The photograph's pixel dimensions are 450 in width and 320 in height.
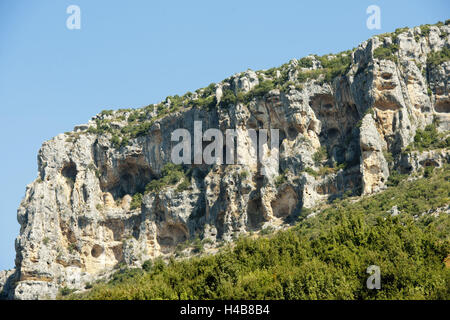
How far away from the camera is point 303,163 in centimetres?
Result: 9350

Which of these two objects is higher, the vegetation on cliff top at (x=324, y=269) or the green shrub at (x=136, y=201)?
the green shrub at (x=136, y=201)

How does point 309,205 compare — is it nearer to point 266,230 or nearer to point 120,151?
point 266,230

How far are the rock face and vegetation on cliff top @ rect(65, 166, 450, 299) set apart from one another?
17661 mm

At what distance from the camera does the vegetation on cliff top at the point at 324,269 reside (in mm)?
54625

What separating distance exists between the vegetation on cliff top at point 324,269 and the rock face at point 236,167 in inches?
695

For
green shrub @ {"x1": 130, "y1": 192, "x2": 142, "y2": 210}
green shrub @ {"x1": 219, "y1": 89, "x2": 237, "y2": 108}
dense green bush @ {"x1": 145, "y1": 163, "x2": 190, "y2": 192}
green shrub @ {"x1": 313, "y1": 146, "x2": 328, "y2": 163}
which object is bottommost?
green shrub @ {"x1": 130, "y1": 192, "x2": 142, "y2": 210}

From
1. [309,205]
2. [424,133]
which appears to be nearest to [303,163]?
[309,205]

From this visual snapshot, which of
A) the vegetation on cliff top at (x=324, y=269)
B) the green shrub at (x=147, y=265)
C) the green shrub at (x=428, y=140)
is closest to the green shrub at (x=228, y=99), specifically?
the green shrub at (x=147, y=265)

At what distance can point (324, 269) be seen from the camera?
58.1 meters

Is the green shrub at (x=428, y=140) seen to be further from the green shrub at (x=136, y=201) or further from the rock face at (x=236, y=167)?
the green shrub at (x=136, y=201)

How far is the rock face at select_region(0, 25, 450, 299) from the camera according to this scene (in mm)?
91562

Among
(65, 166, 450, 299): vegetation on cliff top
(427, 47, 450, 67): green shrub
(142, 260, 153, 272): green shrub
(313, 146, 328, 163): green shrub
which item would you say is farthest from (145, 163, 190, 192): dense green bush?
(427, 47, 450, 67): green shrub

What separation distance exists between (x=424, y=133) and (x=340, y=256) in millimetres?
34242

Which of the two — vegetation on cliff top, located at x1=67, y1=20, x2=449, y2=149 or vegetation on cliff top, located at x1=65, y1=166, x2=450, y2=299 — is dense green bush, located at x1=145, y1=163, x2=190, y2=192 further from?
vegetation on cliff top, located at x1=65, y1=166, x2=450, y2=299
